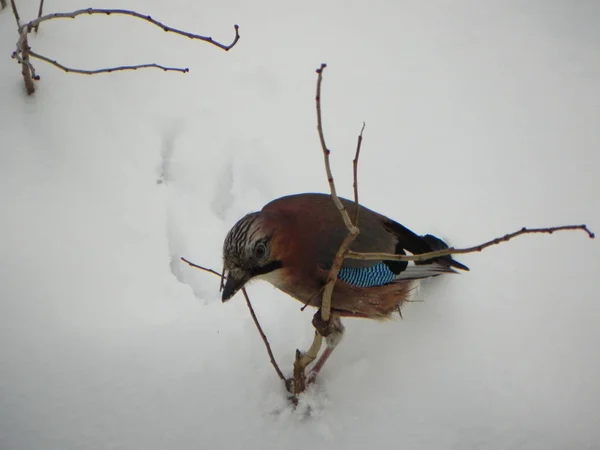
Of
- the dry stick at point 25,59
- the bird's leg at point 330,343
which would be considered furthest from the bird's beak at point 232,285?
the dry stick at point 25,59

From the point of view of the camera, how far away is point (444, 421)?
2223mm

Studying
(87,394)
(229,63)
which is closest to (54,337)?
(87,394)

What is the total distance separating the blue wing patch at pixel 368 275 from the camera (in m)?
2.42

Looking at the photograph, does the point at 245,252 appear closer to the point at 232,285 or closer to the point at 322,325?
the point at 232,285

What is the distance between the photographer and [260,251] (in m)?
2.22

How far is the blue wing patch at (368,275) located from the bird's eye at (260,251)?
39 centimetres

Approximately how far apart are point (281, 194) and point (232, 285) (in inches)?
46.7

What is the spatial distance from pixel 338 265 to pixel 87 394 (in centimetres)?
120

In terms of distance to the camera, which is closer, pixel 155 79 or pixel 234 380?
pixel 234 380

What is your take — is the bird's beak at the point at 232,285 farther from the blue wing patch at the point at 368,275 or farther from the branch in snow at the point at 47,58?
the branch in snow at the point at 47,58

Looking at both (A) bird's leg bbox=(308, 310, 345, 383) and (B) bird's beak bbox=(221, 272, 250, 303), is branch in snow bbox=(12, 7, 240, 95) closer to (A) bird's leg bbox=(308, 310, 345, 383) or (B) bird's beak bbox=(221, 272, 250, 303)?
(B) bird's beak bbox=(221, 272, 250, 303)

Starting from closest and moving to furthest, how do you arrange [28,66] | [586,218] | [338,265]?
[338,265]
[28,66]
[586,218]

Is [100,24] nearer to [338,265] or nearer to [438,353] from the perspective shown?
[338,265]

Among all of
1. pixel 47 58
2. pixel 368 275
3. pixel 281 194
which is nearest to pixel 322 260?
pixel 368 275
